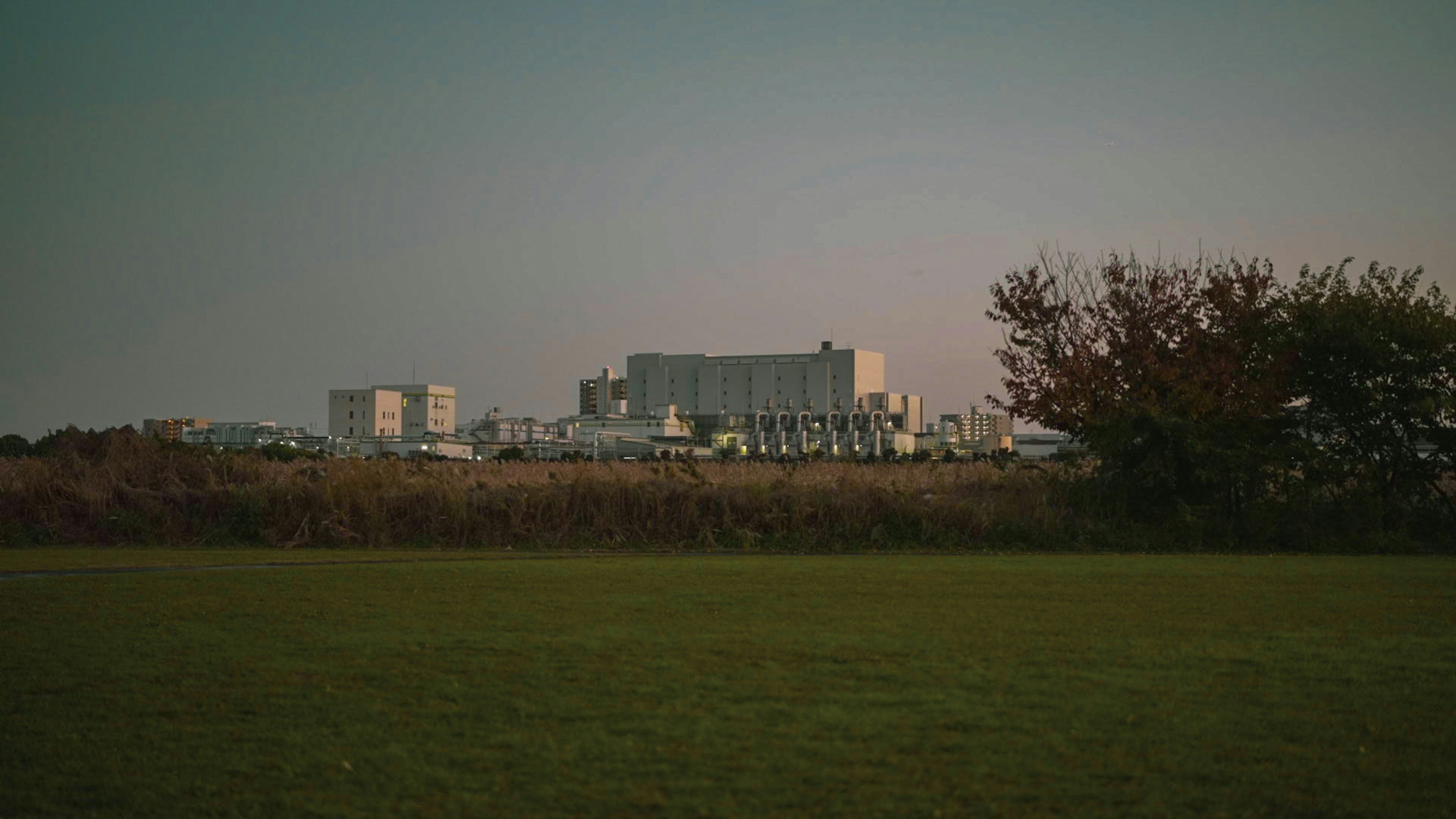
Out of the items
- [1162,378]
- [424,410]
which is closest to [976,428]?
[424,410]

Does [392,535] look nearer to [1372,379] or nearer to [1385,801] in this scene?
[1372,379]

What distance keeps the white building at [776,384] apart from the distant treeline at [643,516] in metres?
83.8

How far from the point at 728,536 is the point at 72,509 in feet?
36.9

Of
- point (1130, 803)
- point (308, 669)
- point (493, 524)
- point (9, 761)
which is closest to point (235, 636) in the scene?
point (308, 669)

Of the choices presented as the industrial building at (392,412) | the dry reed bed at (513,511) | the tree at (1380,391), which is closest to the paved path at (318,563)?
the dry reed bed at (513,511)

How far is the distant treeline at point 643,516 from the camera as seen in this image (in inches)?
862

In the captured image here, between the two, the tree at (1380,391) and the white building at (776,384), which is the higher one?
the white building at (776,384)

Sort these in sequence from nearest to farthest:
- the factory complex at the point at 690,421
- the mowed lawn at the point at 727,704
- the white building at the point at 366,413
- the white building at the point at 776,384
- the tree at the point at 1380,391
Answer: the mowed lawn at the point at 727,704 < the tree at the point at 1380,391 < the factory complex at the point at 690,421 < the white building at the point at 776,384 < the white building at the point at 366,413

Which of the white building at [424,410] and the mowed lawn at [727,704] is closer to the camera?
the mowed lawn at [727,704]

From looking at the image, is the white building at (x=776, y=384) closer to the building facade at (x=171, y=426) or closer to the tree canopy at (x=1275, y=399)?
the building facade at (x=171, y=426)

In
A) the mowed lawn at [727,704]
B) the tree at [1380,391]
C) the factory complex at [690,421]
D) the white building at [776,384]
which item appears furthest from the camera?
the white building at [776,384]

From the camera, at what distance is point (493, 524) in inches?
898

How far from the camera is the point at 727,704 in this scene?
7.18 meters

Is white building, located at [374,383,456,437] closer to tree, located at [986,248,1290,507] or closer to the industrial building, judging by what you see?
the industrial building
